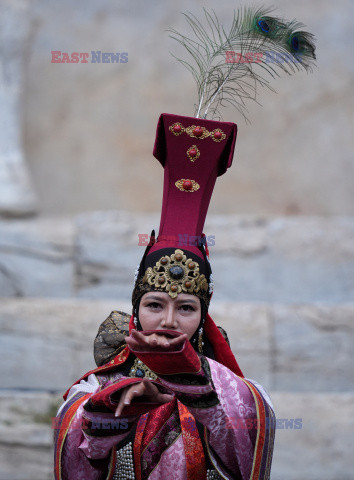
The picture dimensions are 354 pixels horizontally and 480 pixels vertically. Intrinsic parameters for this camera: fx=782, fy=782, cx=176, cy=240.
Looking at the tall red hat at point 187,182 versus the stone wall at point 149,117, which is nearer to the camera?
the tall red hat at point 187,182

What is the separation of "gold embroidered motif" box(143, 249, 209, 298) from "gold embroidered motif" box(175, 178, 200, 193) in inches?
10.3

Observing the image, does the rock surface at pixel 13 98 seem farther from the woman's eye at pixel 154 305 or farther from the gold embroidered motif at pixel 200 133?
the woman's eye at pixel 154 305

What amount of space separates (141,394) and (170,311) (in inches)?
15.2

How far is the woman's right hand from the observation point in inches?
90.5

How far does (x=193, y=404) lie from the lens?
2.36m

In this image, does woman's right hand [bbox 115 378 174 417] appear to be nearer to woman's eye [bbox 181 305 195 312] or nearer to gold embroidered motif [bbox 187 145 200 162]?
woman's eye [bbox 181 305 195 312]

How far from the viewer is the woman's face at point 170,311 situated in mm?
2621

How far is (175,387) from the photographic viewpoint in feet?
7.67

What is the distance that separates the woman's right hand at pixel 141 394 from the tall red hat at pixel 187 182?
47 centimetres

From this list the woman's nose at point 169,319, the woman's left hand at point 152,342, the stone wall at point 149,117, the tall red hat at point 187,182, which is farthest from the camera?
the stone wall at point 149,117

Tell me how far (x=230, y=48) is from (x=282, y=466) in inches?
110

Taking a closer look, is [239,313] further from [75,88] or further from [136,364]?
[75,88]

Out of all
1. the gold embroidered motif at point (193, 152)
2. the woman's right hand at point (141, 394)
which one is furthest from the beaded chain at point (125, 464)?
the gold embroidered motif at point (193, 152)

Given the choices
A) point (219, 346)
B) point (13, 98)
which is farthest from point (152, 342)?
point (13, 98)
